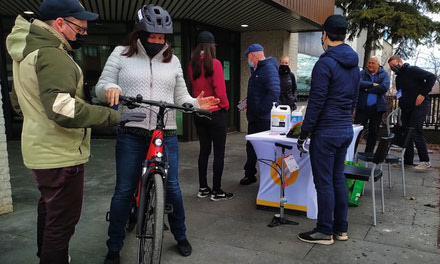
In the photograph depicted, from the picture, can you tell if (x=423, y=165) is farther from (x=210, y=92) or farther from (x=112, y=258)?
(x=112, y=258)

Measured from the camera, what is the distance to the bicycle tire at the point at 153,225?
2217 mm

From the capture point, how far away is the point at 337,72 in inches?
115

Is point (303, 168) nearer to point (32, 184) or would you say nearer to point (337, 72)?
point (337, 72)

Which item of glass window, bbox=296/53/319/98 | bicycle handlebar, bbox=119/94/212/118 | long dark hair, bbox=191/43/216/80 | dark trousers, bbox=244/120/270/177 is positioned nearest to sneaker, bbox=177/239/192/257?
bicycle handlebar, bbox=119/94/212/118

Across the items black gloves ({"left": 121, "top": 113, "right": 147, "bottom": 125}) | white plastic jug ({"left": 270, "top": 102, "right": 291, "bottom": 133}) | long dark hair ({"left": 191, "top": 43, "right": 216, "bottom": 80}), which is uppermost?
long dark hair ({"left": 191, "top": 43, "right": 216, "bottom": 80})

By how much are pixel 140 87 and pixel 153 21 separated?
47 cm

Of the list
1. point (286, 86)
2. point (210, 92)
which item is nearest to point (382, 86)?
point (286, 86)

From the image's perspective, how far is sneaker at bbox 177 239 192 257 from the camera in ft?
9.57

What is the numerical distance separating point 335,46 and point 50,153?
7.67 ft

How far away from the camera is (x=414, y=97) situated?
19.9ft

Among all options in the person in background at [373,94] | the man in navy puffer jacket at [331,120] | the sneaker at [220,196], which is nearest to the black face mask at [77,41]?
the man in navy puffer jacket at [331,120]

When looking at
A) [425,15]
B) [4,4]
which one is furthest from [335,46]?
[425,15]

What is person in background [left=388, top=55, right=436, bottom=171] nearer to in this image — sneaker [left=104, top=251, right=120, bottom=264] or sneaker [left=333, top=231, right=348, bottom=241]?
sneaker [left=333, top=231, right=348, bottom=241]

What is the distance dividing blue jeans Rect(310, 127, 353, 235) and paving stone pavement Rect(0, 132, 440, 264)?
0.73ft
